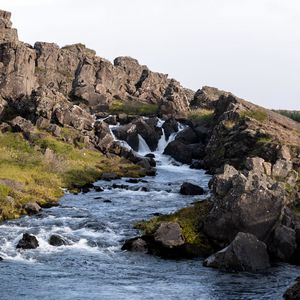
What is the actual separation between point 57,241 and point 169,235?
10.3 m

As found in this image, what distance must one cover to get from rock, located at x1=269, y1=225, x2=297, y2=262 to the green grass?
331 feet

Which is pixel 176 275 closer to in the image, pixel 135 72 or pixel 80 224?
pixel 80 224

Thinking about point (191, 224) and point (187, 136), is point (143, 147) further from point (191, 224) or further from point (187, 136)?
point (191, 224)

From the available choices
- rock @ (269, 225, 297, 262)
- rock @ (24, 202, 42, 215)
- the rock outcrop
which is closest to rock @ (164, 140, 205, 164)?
rock @ (24, 202, 42, 215)

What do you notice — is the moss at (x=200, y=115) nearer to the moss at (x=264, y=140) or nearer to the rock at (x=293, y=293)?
the moss at (x=264, y=140)

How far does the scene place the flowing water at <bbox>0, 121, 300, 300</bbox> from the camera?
34812 millimetres

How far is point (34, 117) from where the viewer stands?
106 meters

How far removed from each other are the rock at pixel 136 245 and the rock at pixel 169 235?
1.34 metres

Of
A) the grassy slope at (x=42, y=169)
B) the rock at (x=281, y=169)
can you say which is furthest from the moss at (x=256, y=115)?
the rock at (x=281, y=169)

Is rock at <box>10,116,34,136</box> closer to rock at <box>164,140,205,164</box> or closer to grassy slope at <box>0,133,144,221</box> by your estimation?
grassy slope at <box>0,133,144,221</box>

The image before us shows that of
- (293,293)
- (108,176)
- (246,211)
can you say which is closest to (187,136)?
(108,176)

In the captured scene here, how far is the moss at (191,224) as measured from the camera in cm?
4697

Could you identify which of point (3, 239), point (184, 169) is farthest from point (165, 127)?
point (3, 239)

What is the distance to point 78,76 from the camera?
518ft
